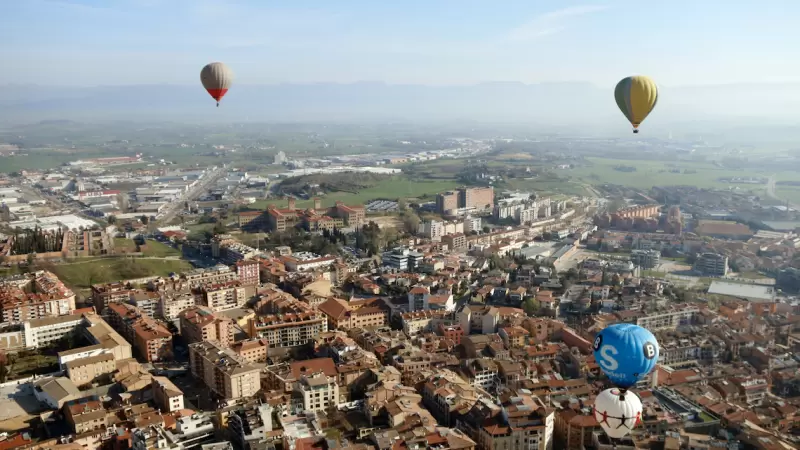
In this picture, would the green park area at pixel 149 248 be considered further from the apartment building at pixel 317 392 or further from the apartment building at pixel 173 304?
the apartment building at pixel 317 392

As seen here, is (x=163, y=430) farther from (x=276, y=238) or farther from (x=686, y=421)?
(x=276, y=238)

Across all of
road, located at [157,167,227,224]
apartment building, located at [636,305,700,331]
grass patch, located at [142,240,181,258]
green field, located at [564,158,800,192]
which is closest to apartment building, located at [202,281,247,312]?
grass patch, located at [142,240,181,258]

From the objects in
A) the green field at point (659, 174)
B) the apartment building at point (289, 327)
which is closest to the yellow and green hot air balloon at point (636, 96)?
the apartment building at point (289, 327)

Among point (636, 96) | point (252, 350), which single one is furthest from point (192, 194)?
point (636, 96)

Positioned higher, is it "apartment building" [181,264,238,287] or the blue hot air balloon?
the blue hot air balloon

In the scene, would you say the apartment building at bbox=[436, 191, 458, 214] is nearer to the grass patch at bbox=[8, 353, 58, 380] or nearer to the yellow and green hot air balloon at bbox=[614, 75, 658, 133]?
the yellow and green hot air balloon at bbox=[614, 75, 658, 133]

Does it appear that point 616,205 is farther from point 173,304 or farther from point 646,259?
point 173,304

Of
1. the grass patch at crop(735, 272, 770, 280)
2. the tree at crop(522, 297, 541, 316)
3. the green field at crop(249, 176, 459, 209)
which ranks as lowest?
the grass patch at crop(735, 272, 770, 280)
